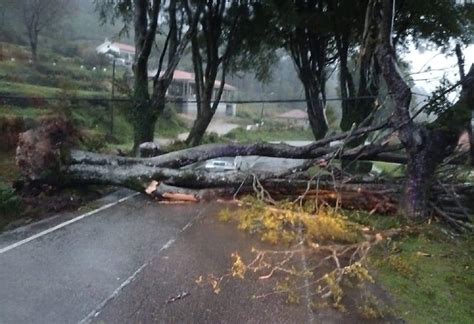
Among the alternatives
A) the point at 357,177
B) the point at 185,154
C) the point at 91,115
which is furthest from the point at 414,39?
the point at 91,115

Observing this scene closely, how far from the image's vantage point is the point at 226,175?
28.3 ft

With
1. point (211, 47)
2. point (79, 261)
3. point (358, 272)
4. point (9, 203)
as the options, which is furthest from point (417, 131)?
point (211, 47)

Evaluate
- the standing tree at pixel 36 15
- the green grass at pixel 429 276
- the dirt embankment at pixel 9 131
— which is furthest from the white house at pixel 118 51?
the green grass at pixel 429 276

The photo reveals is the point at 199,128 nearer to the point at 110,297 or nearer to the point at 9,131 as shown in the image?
the point at 9,131

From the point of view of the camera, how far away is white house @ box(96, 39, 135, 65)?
1603 inches

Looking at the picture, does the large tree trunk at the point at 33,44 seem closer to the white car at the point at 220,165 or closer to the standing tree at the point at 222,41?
the standing tree at the point at 222,41

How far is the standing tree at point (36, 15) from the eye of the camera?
30750mm

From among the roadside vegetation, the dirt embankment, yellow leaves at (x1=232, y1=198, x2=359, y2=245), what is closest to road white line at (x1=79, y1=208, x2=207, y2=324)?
the roadside vegetation

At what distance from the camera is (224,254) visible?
579 centimetres

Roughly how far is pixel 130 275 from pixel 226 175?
393cm

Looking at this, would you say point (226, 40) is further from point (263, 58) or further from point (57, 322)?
point (57, 322)

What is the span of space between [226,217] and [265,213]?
861 millimetres

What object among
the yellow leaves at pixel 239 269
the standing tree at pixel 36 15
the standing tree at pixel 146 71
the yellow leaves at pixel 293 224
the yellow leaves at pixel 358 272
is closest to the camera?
the yellow leaves at pixel 358 272

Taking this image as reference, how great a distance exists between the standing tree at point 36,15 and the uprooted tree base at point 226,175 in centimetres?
2529
